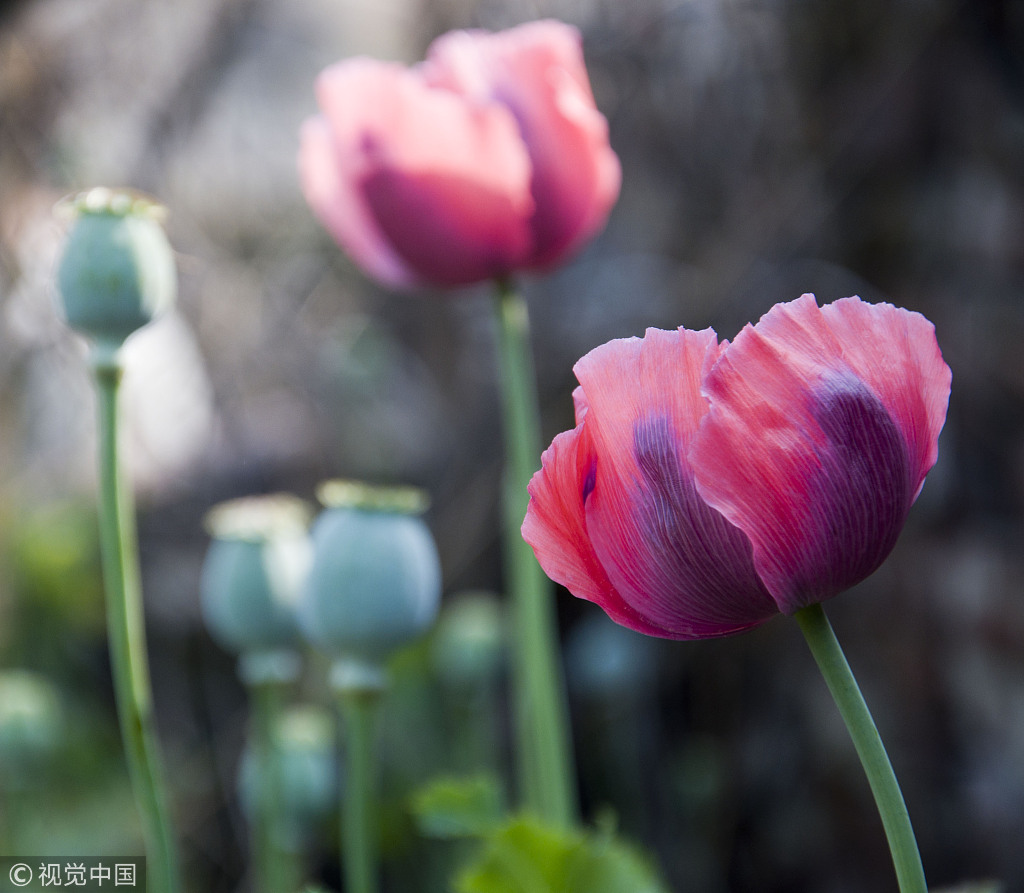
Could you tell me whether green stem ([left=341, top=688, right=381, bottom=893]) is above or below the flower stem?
below

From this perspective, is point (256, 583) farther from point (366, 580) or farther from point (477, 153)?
point (477, 153)

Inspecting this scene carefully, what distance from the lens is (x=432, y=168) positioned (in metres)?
0.57

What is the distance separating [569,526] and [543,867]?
6.3 inches

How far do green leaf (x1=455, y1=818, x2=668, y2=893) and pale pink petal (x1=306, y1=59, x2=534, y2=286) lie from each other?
33cm

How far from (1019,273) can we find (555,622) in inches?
30.0

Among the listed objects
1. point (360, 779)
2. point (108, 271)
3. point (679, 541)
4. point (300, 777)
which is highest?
point (108, 271)

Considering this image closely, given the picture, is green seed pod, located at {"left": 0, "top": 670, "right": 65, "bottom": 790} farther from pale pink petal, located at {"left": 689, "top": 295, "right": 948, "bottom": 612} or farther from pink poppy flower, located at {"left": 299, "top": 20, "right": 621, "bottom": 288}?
pale pink petal, located at {"left": 689, "top": 295, "right": 948, "bottom": 612}

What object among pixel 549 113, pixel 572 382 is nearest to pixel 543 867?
pixel 549 113

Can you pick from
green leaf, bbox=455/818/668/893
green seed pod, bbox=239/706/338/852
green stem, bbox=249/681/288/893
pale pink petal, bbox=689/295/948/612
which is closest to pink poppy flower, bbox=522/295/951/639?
pale pink petal, bbox=689/295/948/612

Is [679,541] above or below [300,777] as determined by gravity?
above

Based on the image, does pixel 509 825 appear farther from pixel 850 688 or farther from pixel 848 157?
pixel 848 157

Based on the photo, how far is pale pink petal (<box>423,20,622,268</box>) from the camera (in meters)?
0.56

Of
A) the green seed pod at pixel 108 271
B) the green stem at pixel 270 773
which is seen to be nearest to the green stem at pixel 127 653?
the green seed pod at pixel 108 271

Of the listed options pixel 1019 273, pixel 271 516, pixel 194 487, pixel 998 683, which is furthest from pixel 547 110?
pixel 194 487
